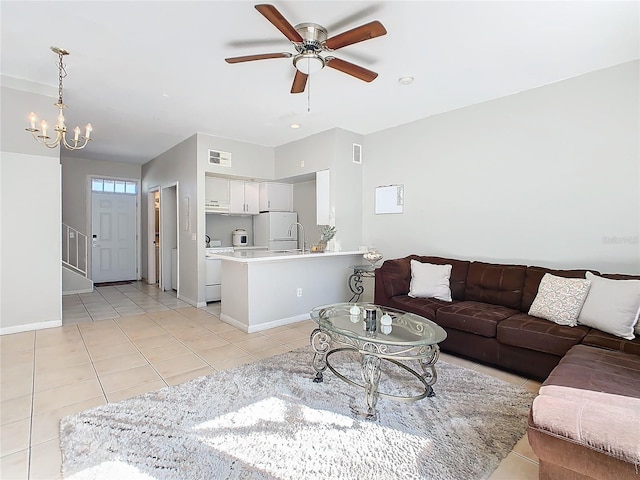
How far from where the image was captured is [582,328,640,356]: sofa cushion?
2.23 meters

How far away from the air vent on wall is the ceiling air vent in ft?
6.84

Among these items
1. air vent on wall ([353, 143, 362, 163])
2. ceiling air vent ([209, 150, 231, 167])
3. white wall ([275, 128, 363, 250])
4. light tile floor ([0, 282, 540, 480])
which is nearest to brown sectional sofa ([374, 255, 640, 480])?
light tile floor ([0, 282, 540, 480])

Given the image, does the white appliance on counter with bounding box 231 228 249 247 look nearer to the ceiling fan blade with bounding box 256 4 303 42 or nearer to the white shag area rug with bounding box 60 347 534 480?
the white shag area rug with bounding box 60 347 534 480

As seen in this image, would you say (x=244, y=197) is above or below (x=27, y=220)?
above

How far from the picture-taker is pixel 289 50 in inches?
109

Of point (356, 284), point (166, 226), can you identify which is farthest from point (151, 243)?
point (356, 284)

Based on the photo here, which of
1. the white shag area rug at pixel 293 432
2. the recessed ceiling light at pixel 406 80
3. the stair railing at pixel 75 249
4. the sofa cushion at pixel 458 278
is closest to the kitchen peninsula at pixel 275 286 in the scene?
the white shag area rug at pixel 293 432

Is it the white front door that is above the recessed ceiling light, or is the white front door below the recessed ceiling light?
below

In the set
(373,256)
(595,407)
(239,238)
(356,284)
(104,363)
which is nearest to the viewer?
(595,407)

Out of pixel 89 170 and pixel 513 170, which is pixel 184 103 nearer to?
pixel 513 170

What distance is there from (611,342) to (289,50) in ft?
11.0

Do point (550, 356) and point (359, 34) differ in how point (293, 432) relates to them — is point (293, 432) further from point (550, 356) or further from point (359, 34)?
point (359, 34)

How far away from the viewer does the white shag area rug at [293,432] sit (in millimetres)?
1653

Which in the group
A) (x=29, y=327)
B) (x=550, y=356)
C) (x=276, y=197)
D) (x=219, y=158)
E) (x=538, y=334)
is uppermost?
(x=219, y=158)
